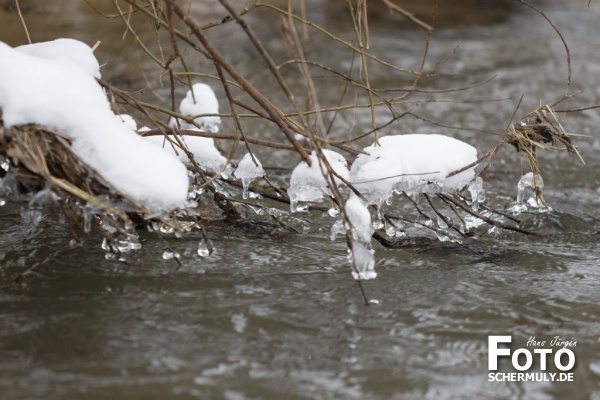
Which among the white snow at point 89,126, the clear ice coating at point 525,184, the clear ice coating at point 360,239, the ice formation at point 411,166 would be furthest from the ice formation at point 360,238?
the clear ice coating at point 525,184

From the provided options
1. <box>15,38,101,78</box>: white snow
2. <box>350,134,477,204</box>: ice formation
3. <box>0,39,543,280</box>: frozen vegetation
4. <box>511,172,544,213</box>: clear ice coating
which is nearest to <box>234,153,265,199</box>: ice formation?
<box>0,39,543,280</box>: frozen vegetation

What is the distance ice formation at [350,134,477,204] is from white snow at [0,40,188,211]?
27.5 inches

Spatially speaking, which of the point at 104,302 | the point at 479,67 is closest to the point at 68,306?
the point at 104,302

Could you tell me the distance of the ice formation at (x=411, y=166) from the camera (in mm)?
3076

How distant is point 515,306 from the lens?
10.1 feet

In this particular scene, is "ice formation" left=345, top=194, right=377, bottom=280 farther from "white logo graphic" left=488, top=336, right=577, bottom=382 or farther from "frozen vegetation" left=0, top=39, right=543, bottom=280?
"white logo graphic" left=488, top=336, right=577, bottom=382

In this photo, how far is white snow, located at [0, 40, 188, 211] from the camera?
268 cm

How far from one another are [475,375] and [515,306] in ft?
1.78

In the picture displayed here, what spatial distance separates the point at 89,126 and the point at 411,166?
3.96 feet

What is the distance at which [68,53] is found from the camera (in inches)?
121

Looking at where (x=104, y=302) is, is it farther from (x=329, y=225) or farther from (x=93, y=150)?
(x=329, y=225)

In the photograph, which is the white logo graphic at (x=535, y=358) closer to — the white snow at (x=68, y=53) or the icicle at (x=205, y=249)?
the icicle at (x=205, y=249)

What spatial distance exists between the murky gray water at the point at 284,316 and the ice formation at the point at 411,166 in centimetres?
35

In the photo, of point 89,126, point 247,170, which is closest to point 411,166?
point 247,170
